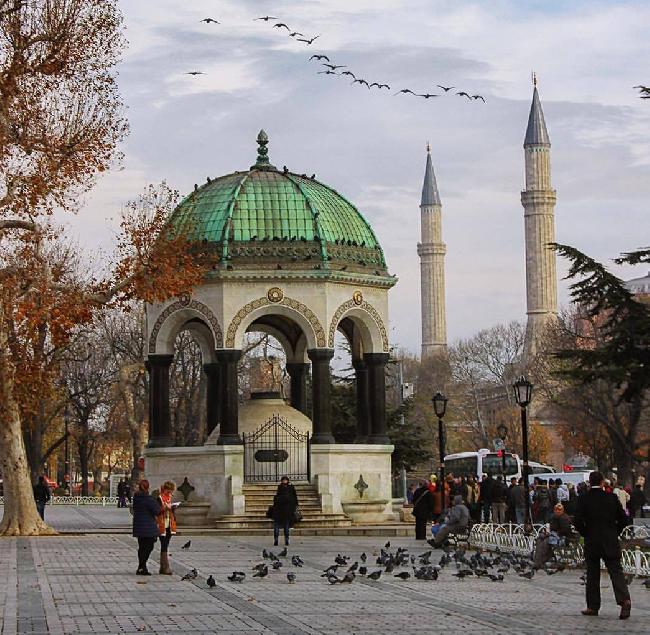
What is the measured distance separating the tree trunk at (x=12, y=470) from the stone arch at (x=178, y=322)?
13.7 ft

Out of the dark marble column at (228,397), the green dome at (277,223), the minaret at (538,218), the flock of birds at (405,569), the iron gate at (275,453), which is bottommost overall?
the flock of birds at (405,569)

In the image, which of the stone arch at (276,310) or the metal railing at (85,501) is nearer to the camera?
the stone arch at (276,310)

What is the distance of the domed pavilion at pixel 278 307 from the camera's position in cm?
3488

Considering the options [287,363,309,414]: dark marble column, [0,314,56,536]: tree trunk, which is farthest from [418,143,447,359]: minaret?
[0,314,56,536]: tree trunk

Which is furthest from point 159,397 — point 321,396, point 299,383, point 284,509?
point 284,509

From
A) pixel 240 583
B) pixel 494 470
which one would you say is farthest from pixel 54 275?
pixel 494 470

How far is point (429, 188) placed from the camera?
16362 cm

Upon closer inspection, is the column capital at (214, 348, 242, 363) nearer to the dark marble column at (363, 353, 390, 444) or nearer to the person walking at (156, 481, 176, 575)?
the dark marble column at (363, 353, 390, 444)

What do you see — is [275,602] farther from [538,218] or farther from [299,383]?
[538,218]

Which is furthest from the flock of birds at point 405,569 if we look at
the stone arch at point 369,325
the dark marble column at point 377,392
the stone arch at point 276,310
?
the stone arch at point 369,325

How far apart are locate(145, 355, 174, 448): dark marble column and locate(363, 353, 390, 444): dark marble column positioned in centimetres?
468

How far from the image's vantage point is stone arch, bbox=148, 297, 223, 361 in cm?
3528

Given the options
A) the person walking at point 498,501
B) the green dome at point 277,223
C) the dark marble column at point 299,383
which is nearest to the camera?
the person walking at point 498,501

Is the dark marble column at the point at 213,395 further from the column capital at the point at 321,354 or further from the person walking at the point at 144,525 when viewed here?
the person walking at the point at 144,525
